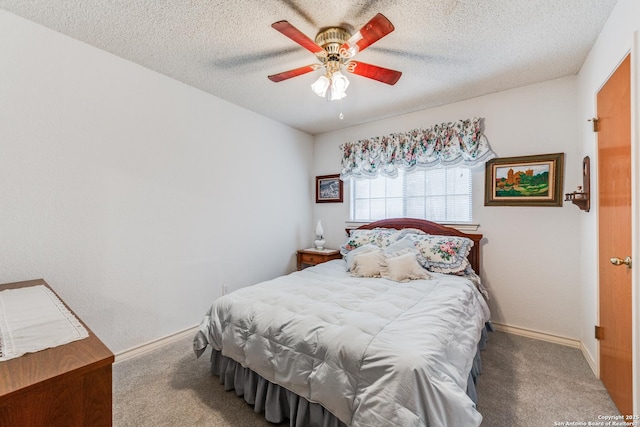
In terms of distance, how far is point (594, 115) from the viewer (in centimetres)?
209

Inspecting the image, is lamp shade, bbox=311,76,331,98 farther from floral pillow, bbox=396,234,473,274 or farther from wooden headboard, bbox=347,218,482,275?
wooden headboard, bbox=347,218,482,275

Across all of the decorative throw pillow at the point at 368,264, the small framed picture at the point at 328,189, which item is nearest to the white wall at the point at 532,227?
the decorative throw pillow at the point at 368,264

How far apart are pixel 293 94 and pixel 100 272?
2.36 meters

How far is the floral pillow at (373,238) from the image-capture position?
10.4 feet

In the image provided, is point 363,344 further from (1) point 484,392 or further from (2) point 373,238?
(2) point 373,238

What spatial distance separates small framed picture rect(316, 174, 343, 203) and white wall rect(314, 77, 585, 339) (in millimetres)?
1679

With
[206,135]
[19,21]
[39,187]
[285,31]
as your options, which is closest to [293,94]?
[206,135]

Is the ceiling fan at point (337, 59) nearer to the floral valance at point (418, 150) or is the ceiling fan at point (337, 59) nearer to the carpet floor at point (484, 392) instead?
the floral valance at point (418, 150)

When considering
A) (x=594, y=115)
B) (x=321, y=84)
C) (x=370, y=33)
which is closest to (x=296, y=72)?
(x=321, y=84)

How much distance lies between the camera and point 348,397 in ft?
4.15

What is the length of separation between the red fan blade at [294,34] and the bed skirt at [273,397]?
2.02m

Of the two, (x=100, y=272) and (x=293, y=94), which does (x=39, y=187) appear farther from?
(x=293, y=94)

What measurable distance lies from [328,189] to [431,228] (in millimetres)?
1625

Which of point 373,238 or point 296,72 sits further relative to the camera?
point 373,238
